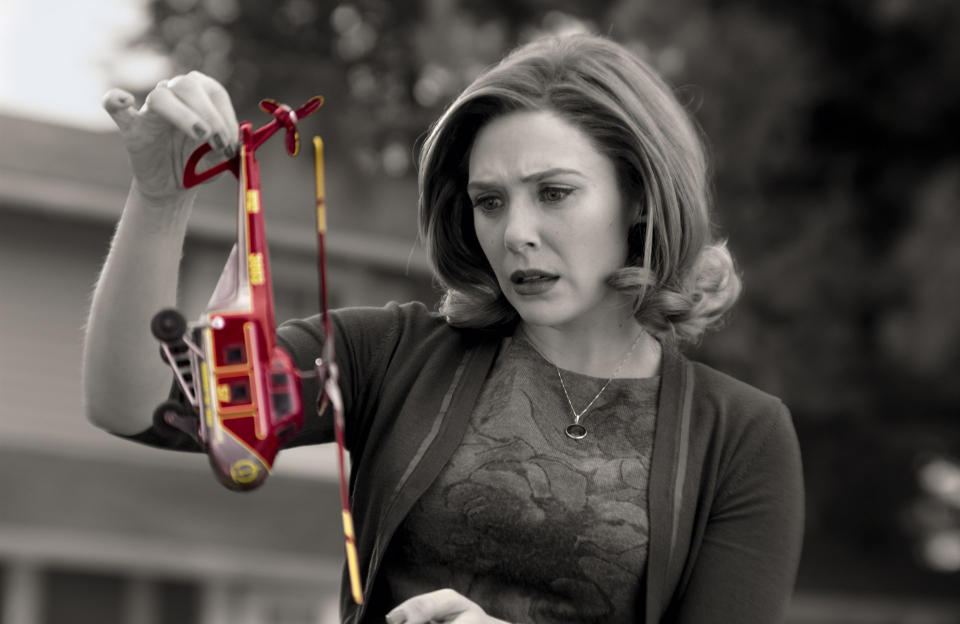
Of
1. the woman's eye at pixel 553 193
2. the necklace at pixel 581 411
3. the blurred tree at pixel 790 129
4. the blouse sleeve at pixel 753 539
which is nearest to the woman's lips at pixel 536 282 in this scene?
the woman's eye at pixel 553 193

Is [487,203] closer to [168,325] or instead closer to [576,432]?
[576,432]

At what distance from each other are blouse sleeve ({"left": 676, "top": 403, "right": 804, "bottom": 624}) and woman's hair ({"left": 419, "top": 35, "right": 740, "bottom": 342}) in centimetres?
27

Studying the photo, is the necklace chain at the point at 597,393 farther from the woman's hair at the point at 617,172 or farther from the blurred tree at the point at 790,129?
the blurred tree at the point at 790,129

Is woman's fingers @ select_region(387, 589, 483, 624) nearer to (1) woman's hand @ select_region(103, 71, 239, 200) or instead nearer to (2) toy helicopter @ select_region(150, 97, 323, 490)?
(2) toy helicopter @ select_region(150, 97, 323, 490)

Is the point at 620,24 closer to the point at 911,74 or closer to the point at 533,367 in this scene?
the point at 911,74

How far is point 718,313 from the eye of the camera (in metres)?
2.72

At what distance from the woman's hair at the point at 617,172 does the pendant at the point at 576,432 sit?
221mm

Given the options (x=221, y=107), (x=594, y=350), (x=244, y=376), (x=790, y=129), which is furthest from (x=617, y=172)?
(x=790, y=129)

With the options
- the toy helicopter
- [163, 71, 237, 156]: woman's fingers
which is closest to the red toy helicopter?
the toy helicopter

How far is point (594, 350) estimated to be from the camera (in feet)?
8.48

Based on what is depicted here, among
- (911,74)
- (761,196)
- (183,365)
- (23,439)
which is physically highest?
(911,74)

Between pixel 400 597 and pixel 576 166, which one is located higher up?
pixel 576 166

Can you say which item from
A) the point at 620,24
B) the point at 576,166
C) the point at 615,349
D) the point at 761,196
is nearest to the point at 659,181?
the point at 576,166

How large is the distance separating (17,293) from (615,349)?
11083mm
